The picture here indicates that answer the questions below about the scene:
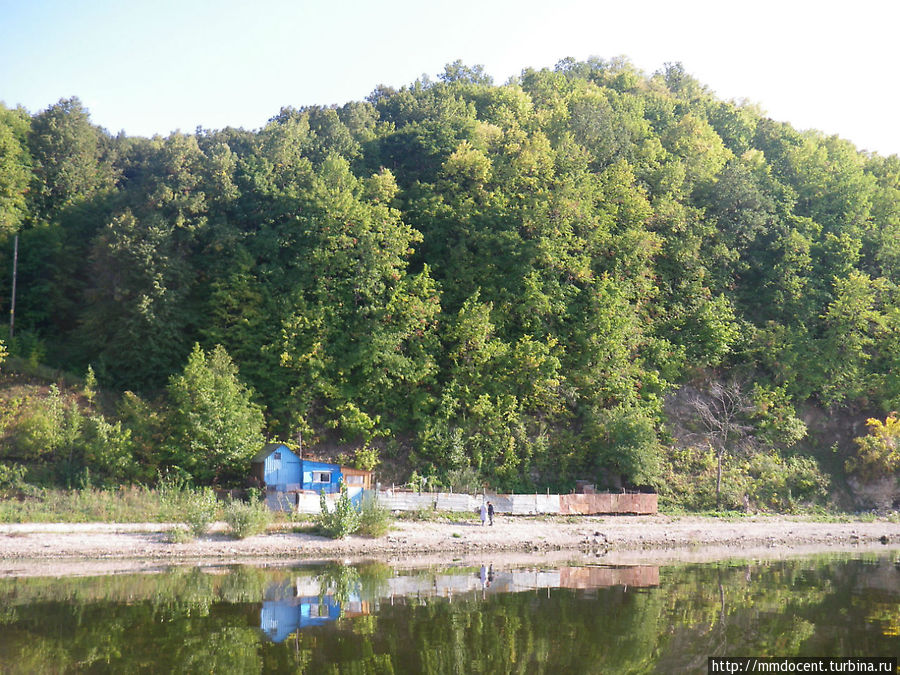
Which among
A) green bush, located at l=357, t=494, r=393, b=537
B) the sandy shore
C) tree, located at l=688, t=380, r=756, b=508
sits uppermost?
tree, located at l=688, t=380, r=756, b=508

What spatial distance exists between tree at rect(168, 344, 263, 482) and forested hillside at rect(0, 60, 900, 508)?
0.55 ft

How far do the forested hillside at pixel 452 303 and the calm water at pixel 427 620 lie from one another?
60.4ft

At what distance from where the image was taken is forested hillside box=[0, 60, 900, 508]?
45500mm

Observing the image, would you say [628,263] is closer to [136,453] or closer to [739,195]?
[739,195]

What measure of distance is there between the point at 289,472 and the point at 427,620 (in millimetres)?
22619

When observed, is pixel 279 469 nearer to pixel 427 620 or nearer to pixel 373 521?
pixel 373 521

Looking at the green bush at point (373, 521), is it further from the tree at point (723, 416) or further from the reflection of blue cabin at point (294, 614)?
the tree at point (723, 416)

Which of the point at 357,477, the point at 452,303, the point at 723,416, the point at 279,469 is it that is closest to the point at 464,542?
the point at 357,477

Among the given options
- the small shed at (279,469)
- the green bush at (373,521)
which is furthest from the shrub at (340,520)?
the small shed at (279,469)

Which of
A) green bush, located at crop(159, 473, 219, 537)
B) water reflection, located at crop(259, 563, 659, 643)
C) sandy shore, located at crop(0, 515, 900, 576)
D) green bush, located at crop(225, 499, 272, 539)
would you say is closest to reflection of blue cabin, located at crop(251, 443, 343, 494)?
green bush, located at crop(159, 473, 219, 537)

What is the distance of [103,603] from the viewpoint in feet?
63.8

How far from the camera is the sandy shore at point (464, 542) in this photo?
1070 inches

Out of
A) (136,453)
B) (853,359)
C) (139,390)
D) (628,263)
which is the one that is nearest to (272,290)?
(139,390)

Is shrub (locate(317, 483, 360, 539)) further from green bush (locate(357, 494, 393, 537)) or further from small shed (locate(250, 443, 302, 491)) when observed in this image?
small shed (locate(250, 443, 302, 491))
